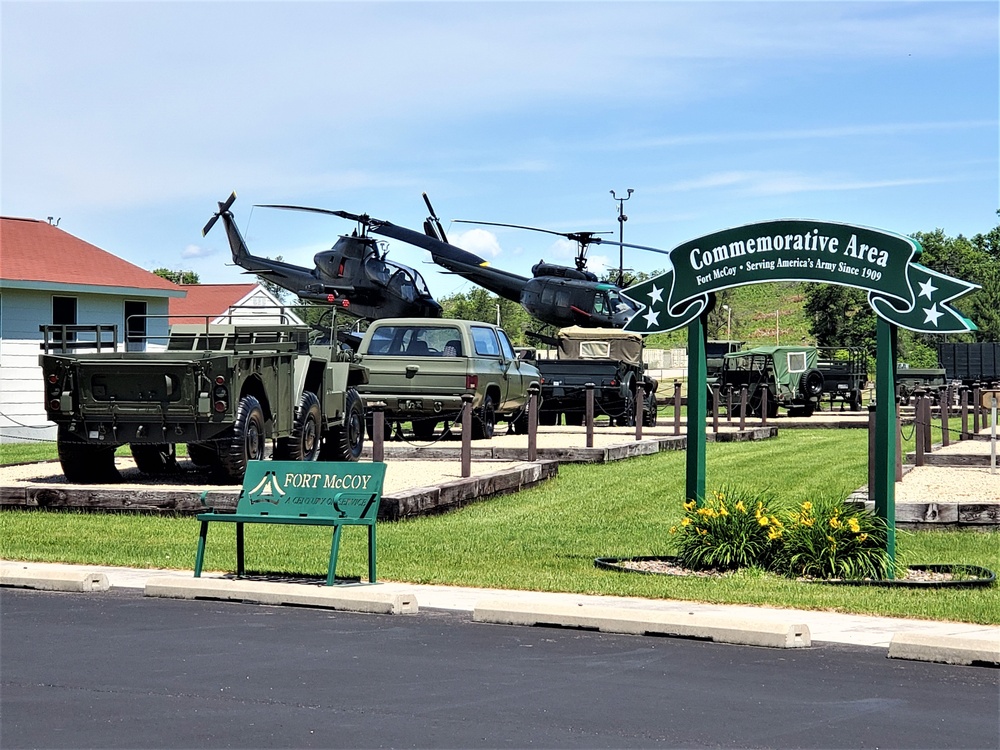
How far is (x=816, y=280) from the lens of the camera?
10.7 meters

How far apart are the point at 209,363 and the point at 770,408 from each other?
27.2m

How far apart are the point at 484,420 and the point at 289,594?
13.7 meters

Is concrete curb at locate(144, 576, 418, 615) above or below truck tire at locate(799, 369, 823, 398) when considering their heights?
below

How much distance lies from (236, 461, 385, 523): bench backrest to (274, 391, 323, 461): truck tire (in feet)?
19.1

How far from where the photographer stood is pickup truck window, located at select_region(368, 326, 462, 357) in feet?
73.5

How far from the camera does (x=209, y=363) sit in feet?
47.6

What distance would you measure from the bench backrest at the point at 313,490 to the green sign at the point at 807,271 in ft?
8.71

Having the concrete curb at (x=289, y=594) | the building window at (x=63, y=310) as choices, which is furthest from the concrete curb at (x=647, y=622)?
the building window at (x=63, y=310)

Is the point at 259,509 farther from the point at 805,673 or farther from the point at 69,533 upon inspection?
the point at 805,673

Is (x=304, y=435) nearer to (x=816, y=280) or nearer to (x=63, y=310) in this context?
(x=816, y=280)

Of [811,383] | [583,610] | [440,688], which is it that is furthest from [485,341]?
[811,383]

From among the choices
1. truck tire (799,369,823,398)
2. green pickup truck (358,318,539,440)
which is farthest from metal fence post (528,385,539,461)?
truck tire (799,369,823,398)

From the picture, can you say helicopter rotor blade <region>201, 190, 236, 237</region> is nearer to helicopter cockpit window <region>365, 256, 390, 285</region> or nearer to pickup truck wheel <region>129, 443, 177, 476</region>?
helicopter cockpit window <region>365, 256, 390, 285</region>

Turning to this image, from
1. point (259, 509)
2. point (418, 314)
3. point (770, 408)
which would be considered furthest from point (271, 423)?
point (418, 314)
